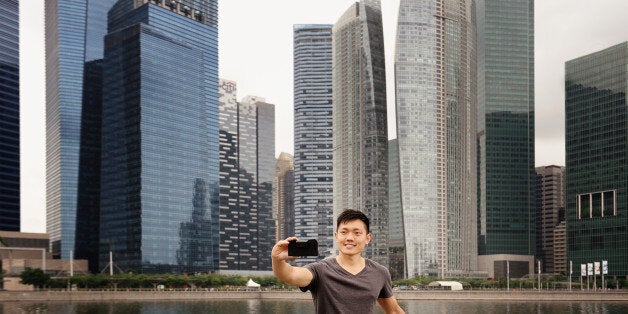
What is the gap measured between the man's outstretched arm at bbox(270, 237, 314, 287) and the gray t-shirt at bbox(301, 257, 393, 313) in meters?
0.09

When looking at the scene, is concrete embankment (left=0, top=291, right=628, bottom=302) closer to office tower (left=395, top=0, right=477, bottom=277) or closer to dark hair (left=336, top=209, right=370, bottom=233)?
office tower (left=395, top=0, right=477, bottom=277)

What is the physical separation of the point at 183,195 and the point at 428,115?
70356mm

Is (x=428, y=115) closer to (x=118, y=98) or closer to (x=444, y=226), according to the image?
(x=444, y=226)

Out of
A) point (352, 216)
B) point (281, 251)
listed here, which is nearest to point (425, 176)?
point (352, 216)

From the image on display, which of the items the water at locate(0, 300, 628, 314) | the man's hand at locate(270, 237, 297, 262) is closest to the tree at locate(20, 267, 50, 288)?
the water at locate(0, 300, 628, 314)

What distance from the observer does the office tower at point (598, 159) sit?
172250 millimetres

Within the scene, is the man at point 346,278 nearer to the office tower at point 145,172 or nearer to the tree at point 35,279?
the tree at point 35,279

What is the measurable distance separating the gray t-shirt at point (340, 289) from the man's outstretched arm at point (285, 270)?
9 cm

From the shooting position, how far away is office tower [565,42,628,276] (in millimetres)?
172250

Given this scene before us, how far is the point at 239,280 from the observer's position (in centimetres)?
15900

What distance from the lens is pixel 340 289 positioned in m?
4.57

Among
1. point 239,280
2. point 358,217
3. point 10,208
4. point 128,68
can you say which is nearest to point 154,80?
point 128,68

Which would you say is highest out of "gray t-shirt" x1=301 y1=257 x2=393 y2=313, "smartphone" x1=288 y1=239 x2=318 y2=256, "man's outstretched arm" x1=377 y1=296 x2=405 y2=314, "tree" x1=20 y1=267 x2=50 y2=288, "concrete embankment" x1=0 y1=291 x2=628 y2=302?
"smartphone" x1=288 y1=239 x2=318 y2=256

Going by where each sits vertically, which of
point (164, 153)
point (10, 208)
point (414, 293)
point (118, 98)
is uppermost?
point (118, 98)
